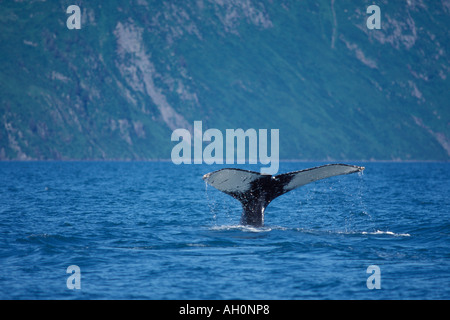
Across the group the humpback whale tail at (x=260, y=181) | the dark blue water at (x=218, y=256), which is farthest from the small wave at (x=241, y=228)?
the humpback whale tail at (x=260, y=181)

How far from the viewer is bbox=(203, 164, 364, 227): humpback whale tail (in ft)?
43.5

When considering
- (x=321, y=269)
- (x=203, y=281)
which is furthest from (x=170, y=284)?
(x=321, y=269)

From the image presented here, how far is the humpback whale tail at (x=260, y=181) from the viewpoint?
13.3 m

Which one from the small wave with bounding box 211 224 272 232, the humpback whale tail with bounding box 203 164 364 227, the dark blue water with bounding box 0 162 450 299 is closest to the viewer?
the dark blue water with bounding box 0 162 450 299

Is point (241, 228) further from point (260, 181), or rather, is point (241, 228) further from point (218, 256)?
point (218, 256)

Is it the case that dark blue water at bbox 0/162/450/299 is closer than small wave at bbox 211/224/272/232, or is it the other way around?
dark blue water at bbox 0/162/450/299

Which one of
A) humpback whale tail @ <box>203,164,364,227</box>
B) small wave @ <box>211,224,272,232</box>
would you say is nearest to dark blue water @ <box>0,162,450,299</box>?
small wave @ <box>211,224,272,232</box>

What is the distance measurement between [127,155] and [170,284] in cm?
17537

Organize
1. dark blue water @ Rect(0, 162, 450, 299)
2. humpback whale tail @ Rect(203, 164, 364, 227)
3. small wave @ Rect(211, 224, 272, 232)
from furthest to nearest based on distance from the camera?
small wave @ Rect(211, 224, 272, 232) < humpback whale tail @ Rect(203, 164, 364, 227) < dark blue water @ Rect(0, 162, 450, 299)

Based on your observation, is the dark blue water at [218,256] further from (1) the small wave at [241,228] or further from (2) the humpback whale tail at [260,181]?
(2) the humpback whale tail at [260,181]

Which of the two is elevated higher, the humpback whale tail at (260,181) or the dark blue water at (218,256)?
the humpback whale tail at (260,181)

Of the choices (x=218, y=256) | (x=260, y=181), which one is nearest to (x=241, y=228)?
(x=260, y=181)

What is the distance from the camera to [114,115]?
19262 cm

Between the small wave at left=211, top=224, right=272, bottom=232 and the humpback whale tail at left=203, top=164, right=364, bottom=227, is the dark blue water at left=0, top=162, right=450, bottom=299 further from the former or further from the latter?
the humpback whale tail at left=203, top=164, right=364, bottom=227
